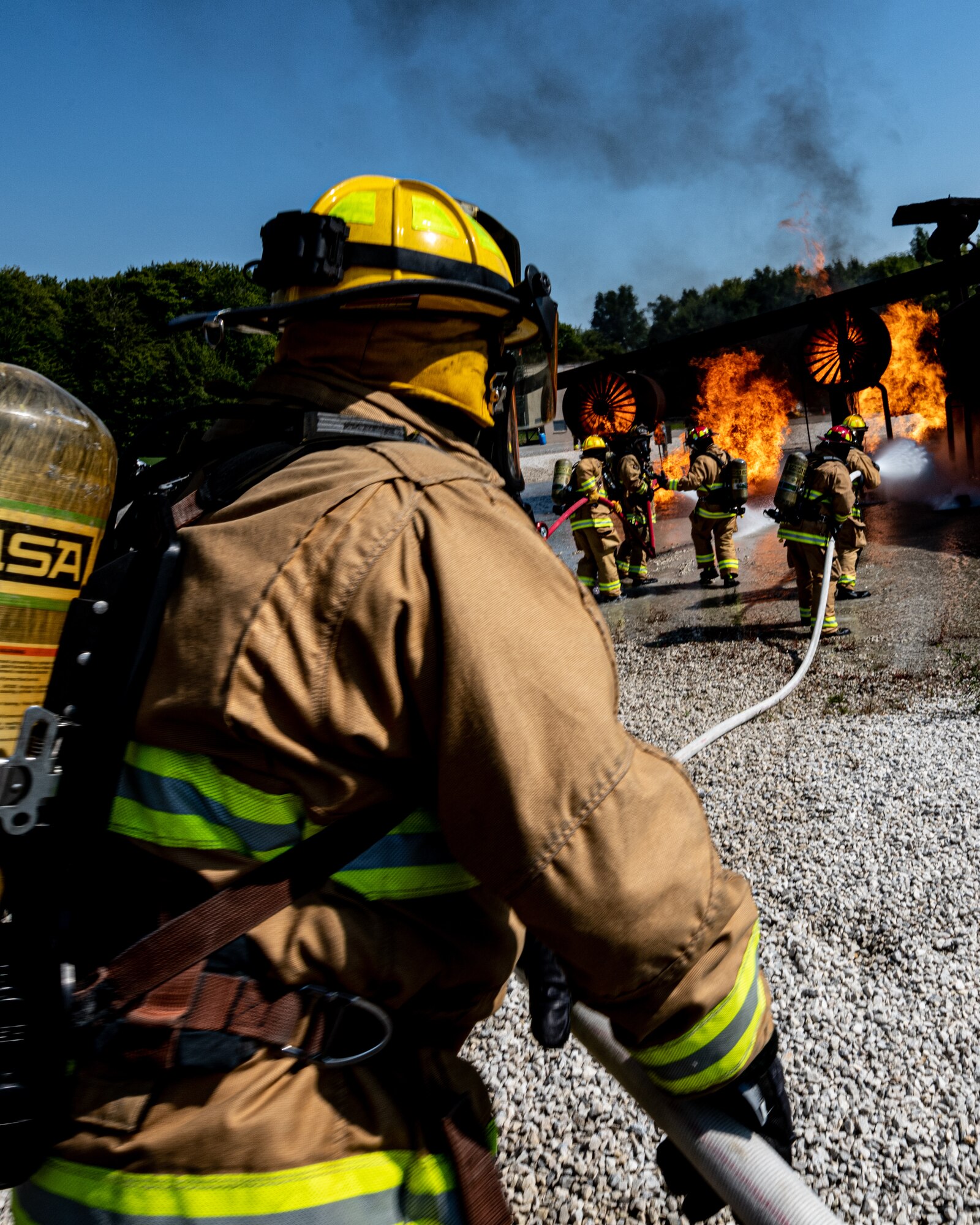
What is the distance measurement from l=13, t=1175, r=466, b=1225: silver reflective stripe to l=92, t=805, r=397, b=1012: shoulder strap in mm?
259

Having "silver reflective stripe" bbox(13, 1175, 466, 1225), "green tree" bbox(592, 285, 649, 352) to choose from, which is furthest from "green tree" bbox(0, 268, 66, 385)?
"green tree" bbox(592, 285, 649, 352)

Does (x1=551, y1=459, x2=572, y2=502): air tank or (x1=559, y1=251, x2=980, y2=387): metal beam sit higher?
(x1=559, y1=251, x2=980, y2=387): metal beam

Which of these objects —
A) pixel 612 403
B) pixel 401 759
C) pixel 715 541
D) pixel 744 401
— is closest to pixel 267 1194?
pixel 401 759

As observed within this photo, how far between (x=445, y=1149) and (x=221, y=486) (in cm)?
95

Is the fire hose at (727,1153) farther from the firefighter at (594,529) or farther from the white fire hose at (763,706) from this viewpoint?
the firefighter at (594,529)

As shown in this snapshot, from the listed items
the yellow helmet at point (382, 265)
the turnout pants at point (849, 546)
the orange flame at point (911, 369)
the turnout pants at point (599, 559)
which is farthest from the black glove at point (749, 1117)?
the orange flame at point (911, 369)

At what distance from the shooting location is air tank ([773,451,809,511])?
9.30 meters

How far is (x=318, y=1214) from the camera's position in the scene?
106 cm

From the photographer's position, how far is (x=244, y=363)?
43.3 m

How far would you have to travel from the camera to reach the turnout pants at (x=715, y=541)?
1195 centimetres

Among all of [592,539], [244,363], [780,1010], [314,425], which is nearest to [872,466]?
[592,539]

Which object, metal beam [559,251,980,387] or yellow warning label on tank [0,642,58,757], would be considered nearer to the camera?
yellow warning label on tank [0,642,58,757]

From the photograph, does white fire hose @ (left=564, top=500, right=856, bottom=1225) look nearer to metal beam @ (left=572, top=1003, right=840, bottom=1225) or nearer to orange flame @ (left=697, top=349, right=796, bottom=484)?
metal beam @ (left=572, top=1003, right=840, bottom=1225)

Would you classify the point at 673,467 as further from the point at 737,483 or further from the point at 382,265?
the point at 382,265
